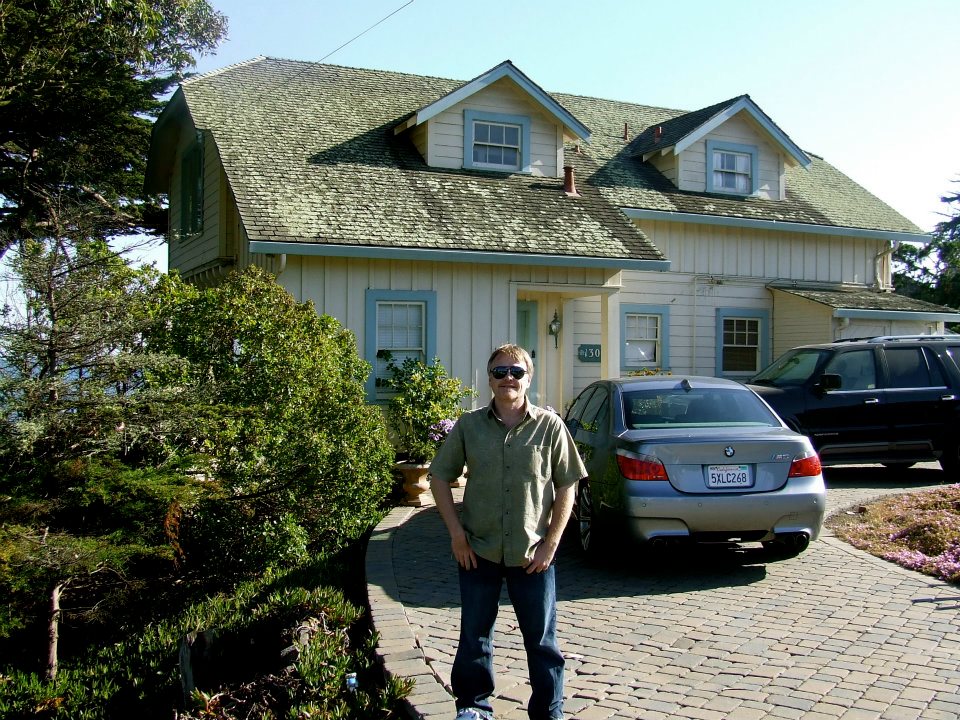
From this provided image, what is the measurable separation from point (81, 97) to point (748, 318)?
1679 centimetres

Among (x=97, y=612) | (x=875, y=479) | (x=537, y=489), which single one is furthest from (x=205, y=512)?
(x=875, y=479)

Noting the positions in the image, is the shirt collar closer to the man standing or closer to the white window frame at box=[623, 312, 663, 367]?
the man standing

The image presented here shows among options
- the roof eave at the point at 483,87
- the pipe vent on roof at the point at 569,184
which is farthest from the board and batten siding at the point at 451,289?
the roof eave at the point at 483,87

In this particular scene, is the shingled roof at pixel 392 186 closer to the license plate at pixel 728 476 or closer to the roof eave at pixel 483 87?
the roof eave at pixel 483 87

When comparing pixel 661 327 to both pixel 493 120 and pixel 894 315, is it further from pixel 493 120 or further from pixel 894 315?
pixel 493 120

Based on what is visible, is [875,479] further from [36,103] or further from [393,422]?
[36,103]

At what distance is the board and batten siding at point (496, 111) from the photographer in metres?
16.0

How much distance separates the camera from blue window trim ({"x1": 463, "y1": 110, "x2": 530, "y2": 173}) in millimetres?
16203

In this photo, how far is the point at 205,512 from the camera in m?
7.89

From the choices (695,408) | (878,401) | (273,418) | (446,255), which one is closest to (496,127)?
(446,255)

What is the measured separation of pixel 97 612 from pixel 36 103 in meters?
18.4

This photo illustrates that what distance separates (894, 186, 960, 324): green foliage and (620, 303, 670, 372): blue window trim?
21.7m

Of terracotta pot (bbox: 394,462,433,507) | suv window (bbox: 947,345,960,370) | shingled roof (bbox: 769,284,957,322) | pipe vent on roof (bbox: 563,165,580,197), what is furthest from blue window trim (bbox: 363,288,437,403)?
shingled roof (bbox: 769,284,957,322)

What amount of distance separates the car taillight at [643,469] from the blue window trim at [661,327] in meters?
10.2
